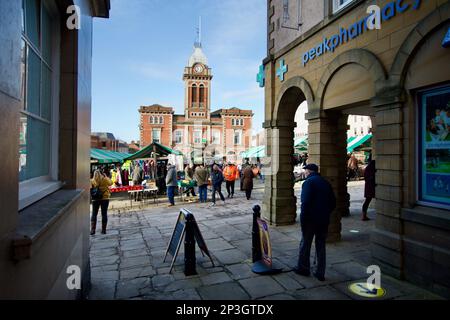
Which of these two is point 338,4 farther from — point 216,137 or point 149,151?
point 216,137

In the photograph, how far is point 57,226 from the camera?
8.38ft

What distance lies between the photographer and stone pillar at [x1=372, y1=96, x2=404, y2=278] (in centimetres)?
444

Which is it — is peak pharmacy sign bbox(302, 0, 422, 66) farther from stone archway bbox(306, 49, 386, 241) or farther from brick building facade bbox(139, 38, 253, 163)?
brick building facade bbox(139, 38, 253, 163)

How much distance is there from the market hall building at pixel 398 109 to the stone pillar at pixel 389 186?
2 centimetres

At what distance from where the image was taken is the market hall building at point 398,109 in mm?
3957

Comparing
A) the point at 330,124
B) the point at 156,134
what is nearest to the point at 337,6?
the point at 330,124

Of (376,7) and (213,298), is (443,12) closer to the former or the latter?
(376,7)

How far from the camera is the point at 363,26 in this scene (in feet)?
17.2

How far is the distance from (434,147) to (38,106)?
524 centimetres

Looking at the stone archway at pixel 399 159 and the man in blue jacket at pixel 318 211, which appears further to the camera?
the man in blue jacket at pixel 318 211

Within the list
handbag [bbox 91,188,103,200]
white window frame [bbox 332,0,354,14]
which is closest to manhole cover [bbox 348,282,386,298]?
white window frame [bbox 332,0,354,14]

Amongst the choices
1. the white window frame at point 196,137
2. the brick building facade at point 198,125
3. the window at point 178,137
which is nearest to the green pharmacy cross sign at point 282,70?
the brick building facade at point 198,125

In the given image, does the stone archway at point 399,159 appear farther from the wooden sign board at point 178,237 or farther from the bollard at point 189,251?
the wooden sign board at point 178,237

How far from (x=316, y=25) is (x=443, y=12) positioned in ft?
10.4
